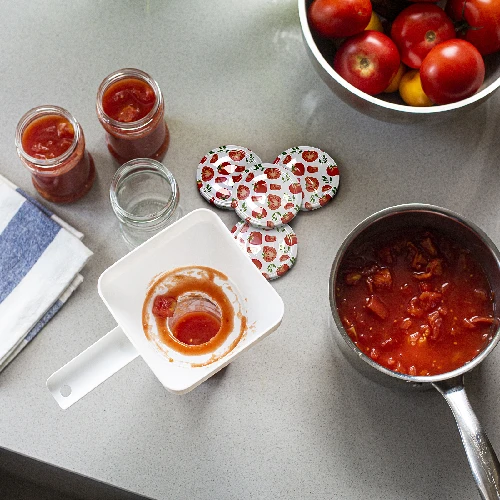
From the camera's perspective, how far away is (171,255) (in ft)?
3.12

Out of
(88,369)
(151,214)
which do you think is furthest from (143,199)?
(88,369)

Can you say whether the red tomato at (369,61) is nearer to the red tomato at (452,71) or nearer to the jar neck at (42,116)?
the red tomato at (452,71)

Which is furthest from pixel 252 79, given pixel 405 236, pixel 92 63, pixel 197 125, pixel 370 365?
pixel 370 365

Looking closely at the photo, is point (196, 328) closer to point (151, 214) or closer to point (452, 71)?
point (151, 214)

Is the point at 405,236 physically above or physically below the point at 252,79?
below

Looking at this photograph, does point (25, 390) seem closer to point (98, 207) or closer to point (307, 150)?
point (98, 207)

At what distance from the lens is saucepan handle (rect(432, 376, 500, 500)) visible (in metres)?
0.82

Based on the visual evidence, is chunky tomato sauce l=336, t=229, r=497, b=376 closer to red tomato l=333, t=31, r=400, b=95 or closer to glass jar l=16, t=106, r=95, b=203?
red tomato l=333, t=31, r=400, b=95

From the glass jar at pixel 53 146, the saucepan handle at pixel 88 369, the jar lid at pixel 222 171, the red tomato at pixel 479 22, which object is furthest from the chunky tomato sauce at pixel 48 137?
the red tomato at pixel 479 22

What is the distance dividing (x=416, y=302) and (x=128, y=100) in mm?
487

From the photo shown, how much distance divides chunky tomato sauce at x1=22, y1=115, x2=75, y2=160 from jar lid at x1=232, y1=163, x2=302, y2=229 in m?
0.25

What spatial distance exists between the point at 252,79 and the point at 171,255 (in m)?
0.33

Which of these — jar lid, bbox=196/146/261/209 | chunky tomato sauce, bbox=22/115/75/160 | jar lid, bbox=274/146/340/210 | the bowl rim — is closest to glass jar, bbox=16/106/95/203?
chunky tomato sauce, bbox=22/115/75/160

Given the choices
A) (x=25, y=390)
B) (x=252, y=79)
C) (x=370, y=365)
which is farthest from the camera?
(x=252, y=79)
